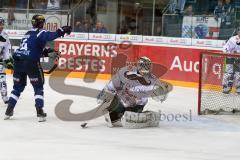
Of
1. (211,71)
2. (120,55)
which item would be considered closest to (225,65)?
(211,71)

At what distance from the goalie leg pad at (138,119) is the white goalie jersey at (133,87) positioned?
0.25 m

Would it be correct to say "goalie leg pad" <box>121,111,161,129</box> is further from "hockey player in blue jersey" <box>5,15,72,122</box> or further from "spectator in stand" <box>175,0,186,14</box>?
"spectator in stand" <box>175,0,186,14</box>

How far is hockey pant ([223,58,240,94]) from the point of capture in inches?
474

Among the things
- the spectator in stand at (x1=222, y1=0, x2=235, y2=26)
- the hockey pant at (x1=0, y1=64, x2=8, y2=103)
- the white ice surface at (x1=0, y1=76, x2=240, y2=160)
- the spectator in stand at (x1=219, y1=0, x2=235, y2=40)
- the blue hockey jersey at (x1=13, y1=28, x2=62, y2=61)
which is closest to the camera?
the white ice surface at (x1=0, y1=76, x2=240, y2=160)

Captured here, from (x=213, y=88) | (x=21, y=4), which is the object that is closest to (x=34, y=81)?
(x=213, y=88)

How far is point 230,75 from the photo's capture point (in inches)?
492

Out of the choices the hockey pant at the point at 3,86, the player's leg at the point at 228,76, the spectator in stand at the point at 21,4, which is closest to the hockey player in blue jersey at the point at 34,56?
the hockey pant at the point at 3,86

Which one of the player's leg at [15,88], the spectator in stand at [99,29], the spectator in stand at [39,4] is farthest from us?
the spectator in stand at [39,4]

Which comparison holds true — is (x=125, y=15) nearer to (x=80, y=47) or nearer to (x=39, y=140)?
(x=80, y=47)

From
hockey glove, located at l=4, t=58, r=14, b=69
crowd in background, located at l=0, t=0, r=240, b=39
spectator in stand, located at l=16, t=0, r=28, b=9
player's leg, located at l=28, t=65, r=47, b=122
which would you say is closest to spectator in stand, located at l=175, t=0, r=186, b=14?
crowd in background, located at l=0, t=0, r=240, b=39

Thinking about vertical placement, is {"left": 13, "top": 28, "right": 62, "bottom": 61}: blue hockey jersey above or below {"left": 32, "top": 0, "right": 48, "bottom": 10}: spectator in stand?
below

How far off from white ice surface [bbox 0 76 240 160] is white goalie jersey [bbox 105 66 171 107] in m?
0.47

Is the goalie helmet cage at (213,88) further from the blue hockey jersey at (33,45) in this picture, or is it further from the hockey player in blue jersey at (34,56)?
the blue hockey jersey at (33,45)

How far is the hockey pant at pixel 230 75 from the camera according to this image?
474 inches
